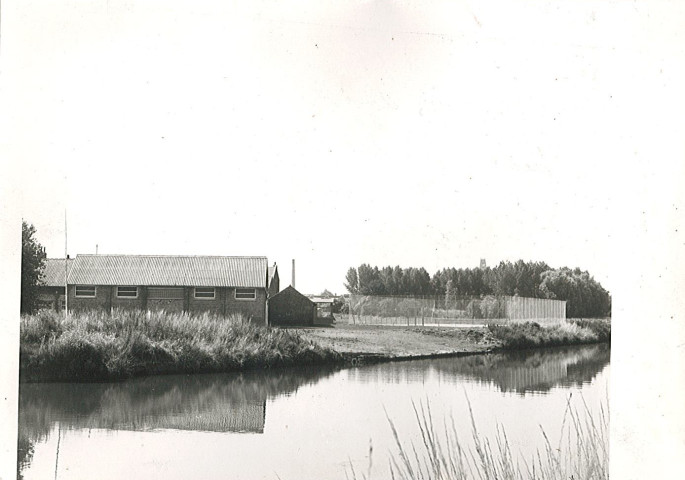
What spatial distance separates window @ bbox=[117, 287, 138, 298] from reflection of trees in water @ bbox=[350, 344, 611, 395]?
9.12ft

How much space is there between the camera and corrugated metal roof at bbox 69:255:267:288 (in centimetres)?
702

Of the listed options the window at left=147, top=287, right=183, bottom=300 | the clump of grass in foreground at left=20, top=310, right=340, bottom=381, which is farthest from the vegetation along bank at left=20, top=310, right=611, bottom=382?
the window at left=147, top=287, right=183, bottom=300

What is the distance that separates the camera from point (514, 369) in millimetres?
9273

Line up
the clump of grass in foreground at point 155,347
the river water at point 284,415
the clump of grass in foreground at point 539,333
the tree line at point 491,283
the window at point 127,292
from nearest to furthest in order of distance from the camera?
the river water at point 284,415 → the tree line at point 491,283 → the window at point 127,292 → the clump of grass in foreground at point 155,347 → the clump of grass in foreground at point 539,333

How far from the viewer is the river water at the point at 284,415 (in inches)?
248

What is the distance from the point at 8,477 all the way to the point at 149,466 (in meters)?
1.33

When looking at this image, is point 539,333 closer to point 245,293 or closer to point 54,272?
point 245,293

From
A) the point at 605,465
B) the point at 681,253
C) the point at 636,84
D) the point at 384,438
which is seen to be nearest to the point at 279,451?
the point at 384,438

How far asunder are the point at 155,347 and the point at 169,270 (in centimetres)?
181

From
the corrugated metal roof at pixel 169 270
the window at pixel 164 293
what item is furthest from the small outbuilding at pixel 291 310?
the window at pixel 164 293

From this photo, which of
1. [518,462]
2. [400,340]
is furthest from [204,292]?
[518,462]

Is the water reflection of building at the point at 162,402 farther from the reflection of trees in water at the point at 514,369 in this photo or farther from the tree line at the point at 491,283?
the tree line at the point at 491,283

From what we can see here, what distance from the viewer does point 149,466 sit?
20.1 ft

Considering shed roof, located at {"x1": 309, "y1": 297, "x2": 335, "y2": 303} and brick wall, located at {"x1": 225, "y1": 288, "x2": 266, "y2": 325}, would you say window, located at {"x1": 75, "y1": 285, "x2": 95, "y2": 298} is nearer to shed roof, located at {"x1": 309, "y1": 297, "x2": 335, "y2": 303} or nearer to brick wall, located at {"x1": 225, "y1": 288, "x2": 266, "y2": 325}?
brick wall, located at {"x1": 225, "y1": 288, "x2": 266, "y2": 325}
